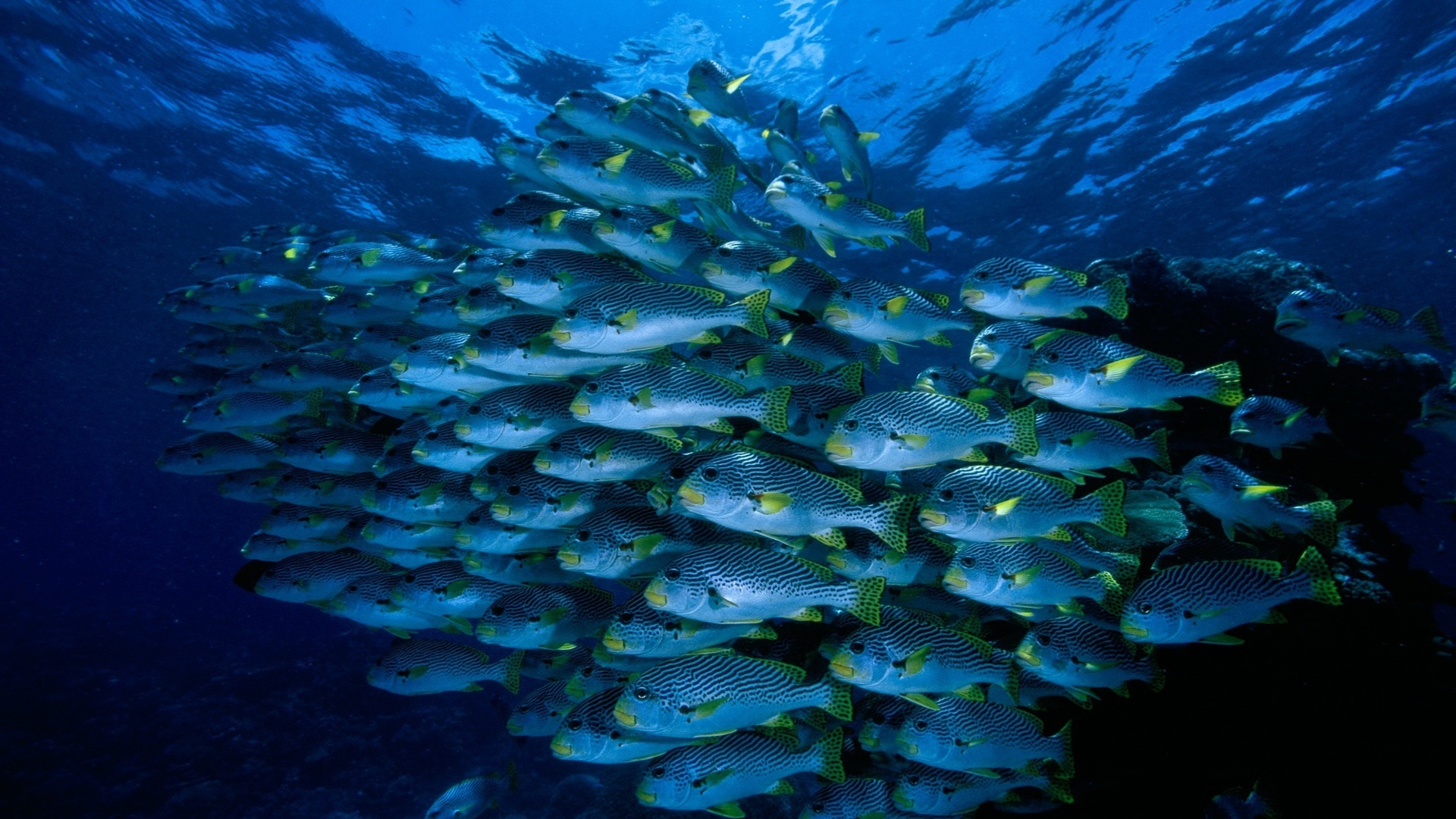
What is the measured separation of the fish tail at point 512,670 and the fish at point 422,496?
1.50 m

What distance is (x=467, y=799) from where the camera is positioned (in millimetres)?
8039

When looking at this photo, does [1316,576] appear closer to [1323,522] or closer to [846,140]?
[1323,522]

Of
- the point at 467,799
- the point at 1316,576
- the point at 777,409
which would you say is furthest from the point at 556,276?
the point at 467,799

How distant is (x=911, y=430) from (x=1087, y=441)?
5.00ft

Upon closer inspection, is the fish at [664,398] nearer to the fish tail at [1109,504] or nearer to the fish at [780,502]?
the fish at [780,502]

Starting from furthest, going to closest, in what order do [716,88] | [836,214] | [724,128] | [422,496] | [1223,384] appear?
[724,128] < [716,88] < [422,496] < [836,214] < [1223,384]

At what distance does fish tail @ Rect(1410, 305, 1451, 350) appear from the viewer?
5707 millimetres

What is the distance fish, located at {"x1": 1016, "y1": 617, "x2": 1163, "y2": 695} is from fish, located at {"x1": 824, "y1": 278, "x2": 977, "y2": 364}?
2.20 metres

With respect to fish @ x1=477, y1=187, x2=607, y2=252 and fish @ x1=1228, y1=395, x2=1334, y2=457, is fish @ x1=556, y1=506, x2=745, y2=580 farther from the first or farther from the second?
fish @ x1=1228, y1=395, x2=1334, y2=457

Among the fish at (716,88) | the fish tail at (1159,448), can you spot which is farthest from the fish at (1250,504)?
the fish at (716,88)

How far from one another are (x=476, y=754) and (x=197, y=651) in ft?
47.5

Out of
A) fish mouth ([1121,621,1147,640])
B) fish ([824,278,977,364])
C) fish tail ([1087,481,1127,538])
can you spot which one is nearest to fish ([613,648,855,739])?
fish mouth ([1121,621,1147,640])

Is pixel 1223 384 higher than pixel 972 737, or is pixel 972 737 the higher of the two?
pixel 1223 384

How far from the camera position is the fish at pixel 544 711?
5.80 meters
